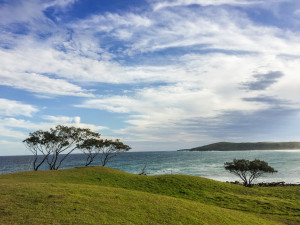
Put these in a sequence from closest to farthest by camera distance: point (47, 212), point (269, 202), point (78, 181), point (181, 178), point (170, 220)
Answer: point (47, 212) → point (170, 220) → point (269, 202) → point (78, 181) → point (181, 178)

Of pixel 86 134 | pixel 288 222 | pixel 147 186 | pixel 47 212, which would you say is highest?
pixel 86 134

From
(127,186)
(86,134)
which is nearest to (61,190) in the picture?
(127,186)

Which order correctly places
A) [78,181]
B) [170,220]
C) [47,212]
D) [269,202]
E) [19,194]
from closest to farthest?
[47,212] < [170,220] < [19,194] < [269,202] < [78,181]

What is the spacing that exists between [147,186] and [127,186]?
3.55 m

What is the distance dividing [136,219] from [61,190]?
33.5 ft

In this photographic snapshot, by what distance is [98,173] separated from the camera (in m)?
43.6

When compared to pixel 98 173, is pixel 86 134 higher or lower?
higher

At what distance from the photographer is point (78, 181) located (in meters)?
36.8

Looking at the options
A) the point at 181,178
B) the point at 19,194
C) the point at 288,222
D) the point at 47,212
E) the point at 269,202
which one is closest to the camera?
the point at 47,212

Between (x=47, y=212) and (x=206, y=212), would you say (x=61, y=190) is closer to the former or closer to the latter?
(x=47, y=212)

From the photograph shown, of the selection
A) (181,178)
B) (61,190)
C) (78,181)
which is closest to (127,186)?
(78,181)

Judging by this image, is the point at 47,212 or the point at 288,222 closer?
the point at 47,212

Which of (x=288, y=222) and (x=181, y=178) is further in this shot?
(x=181, y=178)

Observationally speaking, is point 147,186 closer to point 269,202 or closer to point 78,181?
point 78,181
